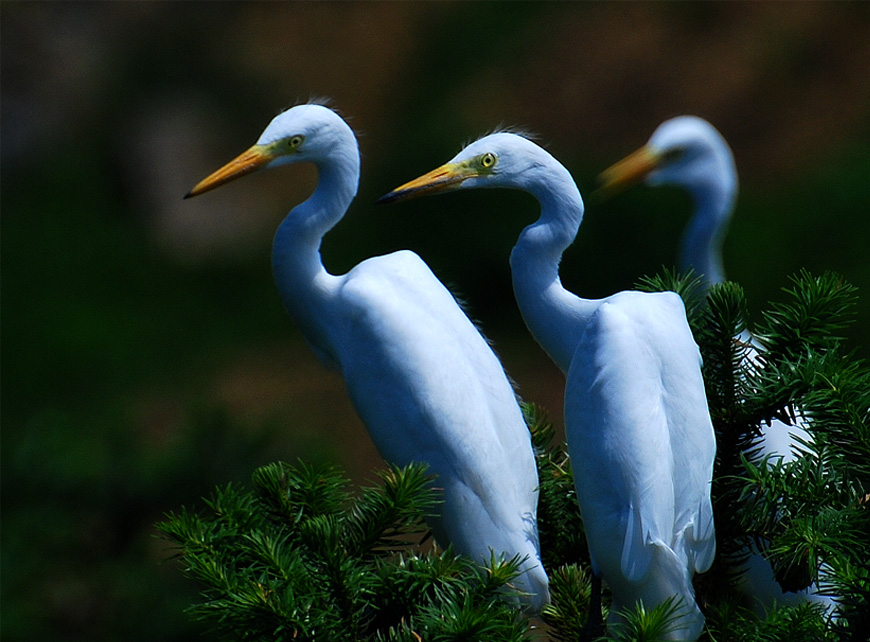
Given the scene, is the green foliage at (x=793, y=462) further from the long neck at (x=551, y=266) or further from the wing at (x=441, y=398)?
the wing at (x=441, y=398)

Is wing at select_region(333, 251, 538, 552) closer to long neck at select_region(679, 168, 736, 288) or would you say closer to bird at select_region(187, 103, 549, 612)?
bird at select_region(187, 103, 549, 612)

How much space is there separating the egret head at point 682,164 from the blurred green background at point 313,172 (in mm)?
1651

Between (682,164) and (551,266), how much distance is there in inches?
84.5

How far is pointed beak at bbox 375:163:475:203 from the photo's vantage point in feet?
5.03

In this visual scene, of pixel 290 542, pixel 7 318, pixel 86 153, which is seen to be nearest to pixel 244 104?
pixel 86 153

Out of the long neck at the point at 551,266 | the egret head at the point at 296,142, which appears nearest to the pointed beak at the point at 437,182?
the long neck at the point at 551,266

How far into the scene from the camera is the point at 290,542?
1.34 m

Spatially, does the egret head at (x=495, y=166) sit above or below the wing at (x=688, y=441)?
above

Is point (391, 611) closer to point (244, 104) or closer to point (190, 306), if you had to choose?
point (190, 306)

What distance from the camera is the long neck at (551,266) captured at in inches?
57.9

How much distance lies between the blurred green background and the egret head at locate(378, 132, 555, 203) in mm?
2877

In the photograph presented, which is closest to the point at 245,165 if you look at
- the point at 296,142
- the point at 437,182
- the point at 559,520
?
the point at 296,142

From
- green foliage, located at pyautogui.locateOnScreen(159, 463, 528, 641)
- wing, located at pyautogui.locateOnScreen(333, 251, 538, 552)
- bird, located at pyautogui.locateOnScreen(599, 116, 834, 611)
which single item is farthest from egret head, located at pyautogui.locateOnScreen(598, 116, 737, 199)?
green foliage, located at pyautogui.locateOnScreen(159, 463, 528, 641)

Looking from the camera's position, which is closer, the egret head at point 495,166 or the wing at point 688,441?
the wing at point 688,441
